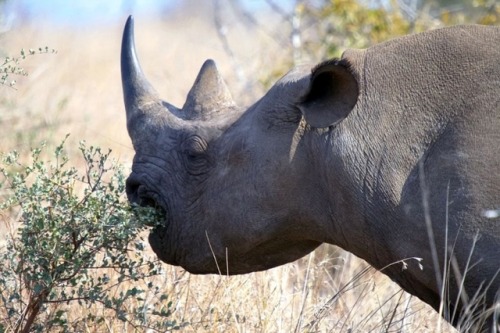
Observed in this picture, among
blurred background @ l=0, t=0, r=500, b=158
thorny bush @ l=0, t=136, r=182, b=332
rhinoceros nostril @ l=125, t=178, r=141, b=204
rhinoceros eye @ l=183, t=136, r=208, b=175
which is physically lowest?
thorny bush @ l=0, t=136, r=182, b=332

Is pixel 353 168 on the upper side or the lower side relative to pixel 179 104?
lower

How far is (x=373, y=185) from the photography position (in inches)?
142

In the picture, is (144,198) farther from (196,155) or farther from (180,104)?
(180,104)

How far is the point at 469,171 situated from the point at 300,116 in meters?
0.69

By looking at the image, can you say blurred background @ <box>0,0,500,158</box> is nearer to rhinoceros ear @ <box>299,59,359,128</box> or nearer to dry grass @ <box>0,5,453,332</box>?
dry grass @ <box>0,5,453,332</box>

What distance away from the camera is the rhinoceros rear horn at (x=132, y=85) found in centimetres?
427

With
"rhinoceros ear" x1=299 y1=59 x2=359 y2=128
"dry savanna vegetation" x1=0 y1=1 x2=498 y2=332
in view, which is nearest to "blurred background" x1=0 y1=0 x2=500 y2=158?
"dry savanna vegetation" x1=0 y1=1 x2=498 y2=332

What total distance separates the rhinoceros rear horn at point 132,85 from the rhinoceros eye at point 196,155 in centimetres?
30

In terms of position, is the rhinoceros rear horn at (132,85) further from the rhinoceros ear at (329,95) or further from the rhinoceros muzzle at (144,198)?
the rhinoceros ear at (329,95)

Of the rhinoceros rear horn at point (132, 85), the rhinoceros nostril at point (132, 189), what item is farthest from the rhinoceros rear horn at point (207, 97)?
the rhinoceros nostril at point (132, 189)

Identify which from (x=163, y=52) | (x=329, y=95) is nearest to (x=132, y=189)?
(x=329, y=95)

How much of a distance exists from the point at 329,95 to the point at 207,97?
2.25 ft

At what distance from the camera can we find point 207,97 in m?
4.25

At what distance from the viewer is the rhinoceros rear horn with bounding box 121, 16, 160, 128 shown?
4270mm
